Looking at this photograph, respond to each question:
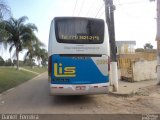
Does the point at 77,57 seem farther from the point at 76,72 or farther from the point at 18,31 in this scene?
the point at 18,31

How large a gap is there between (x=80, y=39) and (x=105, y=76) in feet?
6.33

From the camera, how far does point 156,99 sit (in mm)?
12383

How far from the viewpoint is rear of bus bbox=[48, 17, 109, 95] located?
11398 mm

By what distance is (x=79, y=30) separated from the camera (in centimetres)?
1185

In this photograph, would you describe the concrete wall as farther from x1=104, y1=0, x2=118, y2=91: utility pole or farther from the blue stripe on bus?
the blue stripe on bus

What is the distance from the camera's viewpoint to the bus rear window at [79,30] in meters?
11.6

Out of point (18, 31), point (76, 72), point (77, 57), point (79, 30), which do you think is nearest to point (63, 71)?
point (76, 72)

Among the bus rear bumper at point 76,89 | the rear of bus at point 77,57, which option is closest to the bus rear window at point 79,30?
the rear of bus at point 77,57

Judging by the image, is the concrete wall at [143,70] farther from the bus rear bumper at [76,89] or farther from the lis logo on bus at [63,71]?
the lis logo on bus at [63,71]

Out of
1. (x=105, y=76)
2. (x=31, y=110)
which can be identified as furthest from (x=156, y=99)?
(x=31, y=110)

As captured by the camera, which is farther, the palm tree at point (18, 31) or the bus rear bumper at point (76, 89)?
the palm tree at point (18, 31)

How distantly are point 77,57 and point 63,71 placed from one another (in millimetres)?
840

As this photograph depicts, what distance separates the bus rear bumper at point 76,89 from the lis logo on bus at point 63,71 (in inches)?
17.8

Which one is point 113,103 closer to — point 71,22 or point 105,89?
point 105,89
